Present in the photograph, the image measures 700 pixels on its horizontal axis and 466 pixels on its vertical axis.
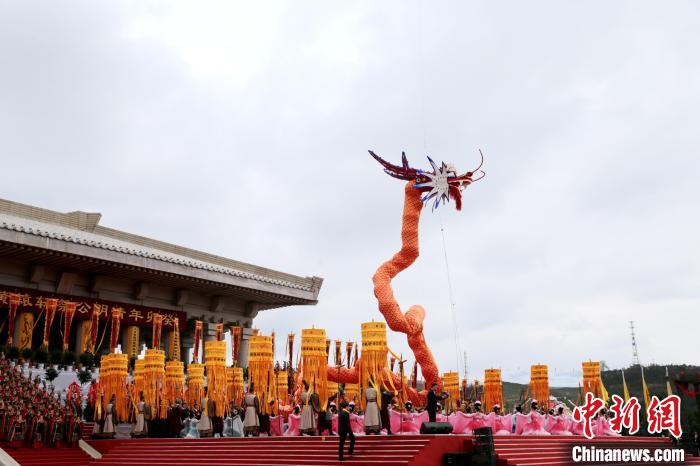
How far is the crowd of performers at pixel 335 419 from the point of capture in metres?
13.7

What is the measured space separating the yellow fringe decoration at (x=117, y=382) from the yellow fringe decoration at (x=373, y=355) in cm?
788

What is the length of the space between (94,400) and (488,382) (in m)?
10.9

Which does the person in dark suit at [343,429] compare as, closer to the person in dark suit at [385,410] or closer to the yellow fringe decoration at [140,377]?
the person in dark suit at [385,410]

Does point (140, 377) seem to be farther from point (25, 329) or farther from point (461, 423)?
point (461, 423)

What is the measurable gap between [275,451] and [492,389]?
302 inches

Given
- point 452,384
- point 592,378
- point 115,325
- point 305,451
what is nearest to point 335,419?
point 305,451

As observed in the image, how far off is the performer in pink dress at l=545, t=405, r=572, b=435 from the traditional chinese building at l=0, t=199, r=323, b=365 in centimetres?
1574

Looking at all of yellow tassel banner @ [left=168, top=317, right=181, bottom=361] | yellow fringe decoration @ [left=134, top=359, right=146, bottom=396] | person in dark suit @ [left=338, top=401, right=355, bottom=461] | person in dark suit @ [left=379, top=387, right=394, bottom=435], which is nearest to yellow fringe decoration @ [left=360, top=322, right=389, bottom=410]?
person in dark suit @ [left=379, top=387, right=394, bottom=435]

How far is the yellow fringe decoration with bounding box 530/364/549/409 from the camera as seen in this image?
62.5 ft

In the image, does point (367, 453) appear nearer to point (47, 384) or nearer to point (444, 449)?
point (444, 449)

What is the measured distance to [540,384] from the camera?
1908cm
